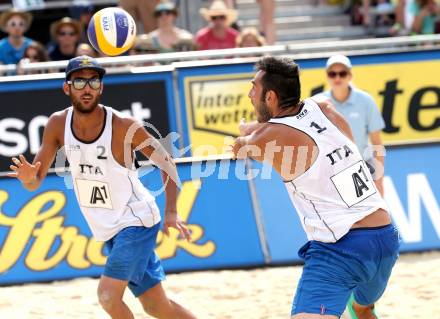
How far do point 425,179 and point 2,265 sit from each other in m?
3.92

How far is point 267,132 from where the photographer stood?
5.04 meters

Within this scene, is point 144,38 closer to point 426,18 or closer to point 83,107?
point 426,18

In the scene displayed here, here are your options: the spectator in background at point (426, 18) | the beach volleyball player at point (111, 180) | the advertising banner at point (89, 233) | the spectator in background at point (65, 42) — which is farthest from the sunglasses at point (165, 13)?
the beach volleyball player at point (111, 180)

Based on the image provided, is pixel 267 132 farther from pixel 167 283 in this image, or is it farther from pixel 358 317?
pixel 167 283

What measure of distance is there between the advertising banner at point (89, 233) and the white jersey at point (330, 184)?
3711mm

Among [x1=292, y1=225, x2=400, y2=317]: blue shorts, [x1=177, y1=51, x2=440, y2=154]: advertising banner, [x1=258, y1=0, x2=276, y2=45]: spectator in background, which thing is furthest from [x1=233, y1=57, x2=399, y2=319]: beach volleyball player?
[x1=258, y1=0, x2=276, y2=45]: spectator in background

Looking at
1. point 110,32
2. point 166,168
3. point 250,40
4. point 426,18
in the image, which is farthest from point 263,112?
point 426,18

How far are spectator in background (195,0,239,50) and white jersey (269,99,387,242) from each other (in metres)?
5.71

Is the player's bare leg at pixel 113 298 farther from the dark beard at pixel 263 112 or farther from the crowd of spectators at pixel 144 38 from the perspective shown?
the crowd of spectators at pixel 144 38

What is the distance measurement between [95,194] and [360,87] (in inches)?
163

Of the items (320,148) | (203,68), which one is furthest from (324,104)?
(203,68)

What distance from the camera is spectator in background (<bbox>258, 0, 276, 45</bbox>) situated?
11.3 metres

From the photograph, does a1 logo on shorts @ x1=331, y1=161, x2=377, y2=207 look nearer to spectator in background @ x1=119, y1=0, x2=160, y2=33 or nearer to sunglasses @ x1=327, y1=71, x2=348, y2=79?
sunglasses @ x1=327, y1=71, x2=348, y2=79

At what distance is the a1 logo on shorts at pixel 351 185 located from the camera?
198 inches
